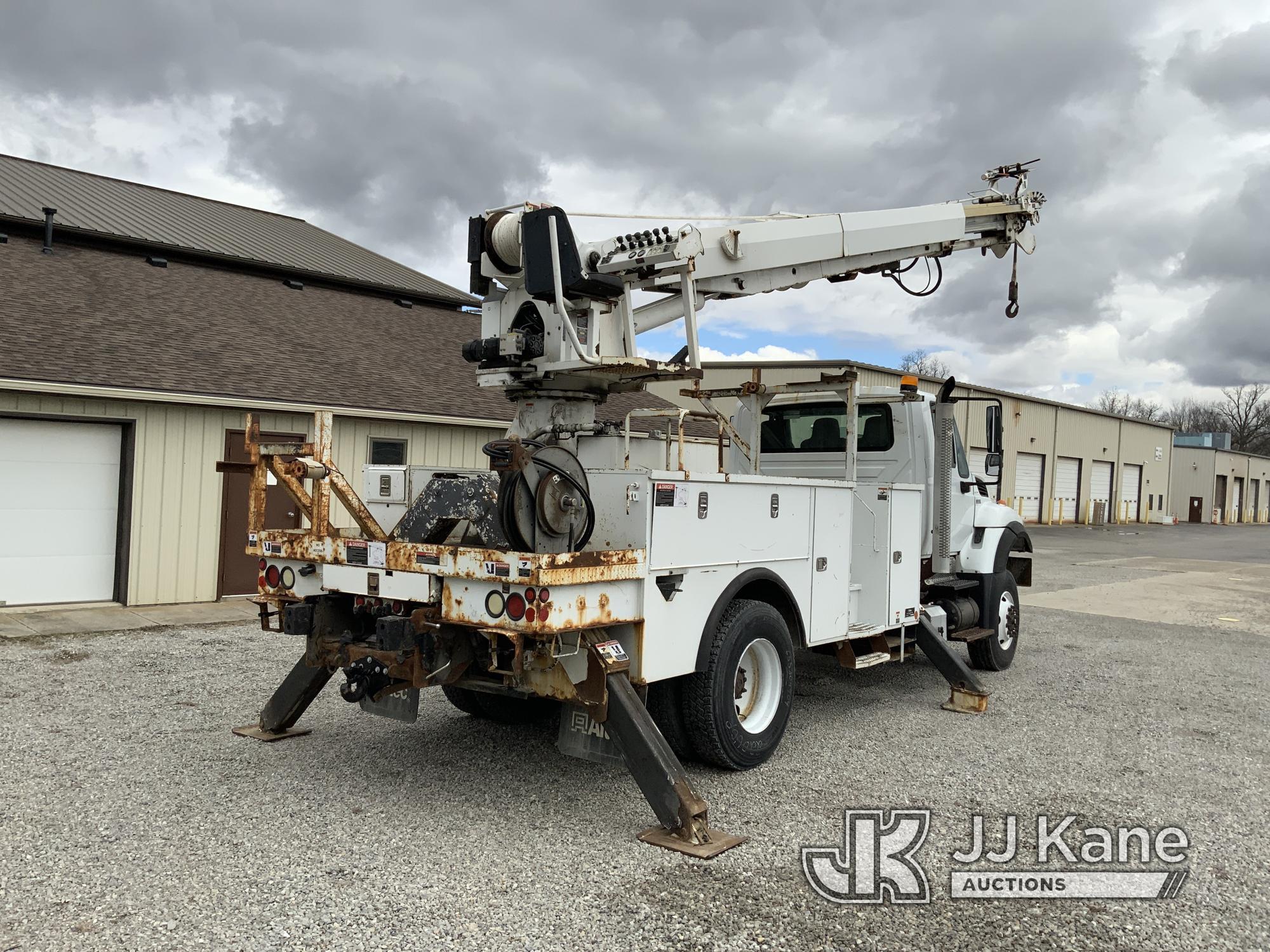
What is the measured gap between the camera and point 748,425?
8289 millimetres

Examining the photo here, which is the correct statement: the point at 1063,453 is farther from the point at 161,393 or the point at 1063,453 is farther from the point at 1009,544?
the point at 161,393

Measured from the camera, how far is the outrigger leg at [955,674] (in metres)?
7.30

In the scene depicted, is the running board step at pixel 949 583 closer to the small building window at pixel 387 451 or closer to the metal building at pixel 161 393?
the metal building at pixel 161 393

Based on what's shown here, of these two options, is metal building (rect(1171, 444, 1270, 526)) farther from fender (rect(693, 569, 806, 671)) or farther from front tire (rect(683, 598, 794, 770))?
front tire (rect(683, 598, 794, 770))

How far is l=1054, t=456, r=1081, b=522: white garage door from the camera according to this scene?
40.1 metres

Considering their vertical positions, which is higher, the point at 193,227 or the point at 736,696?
the point at 193,227

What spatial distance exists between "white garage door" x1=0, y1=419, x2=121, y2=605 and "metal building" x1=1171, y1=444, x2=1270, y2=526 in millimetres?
57192

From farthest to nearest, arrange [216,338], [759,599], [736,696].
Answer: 1. [216,338]
2. [759,599]
3. [736,696]

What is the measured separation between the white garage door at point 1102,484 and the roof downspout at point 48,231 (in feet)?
134

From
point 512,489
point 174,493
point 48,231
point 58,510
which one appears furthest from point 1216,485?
point 512,489

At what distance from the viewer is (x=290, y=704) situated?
19.6 feet

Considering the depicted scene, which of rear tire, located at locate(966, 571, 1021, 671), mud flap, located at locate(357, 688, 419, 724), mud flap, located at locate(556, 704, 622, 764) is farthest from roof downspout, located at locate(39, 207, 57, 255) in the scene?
rear tire, located at locate(966, 571, 1021, 671)

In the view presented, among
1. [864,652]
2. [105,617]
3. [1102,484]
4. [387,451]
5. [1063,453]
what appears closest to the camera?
[864,652]

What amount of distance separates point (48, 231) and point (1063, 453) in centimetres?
3750
